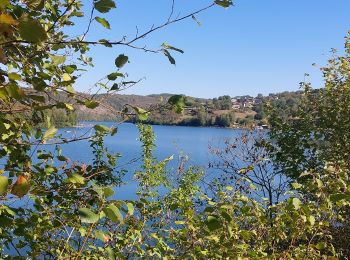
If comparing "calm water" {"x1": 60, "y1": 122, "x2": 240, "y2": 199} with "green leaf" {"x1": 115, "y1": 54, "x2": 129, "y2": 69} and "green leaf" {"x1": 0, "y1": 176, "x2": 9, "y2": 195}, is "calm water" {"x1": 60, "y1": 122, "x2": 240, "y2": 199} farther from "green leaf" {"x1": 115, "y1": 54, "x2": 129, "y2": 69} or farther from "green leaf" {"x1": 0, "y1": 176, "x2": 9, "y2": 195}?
"green leaf" {"x1": 0, "y1": 176, "x2": 9, "y2": 195}

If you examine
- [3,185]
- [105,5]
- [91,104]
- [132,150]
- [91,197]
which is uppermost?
[105,5]

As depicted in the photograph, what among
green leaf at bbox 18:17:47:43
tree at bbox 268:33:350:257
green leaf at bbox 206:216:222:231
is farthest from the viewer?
tree at bbox 268:33:350:257

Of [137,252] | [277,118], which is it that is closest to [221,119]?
[277,118]

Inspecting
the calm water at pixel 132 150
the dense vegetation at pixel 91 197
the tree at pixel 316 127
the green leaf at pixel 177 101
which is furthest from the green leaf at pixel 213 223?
the tree at pixel 316 127

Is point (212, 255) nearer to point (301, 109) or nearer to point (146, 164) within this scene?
point (146, 164)

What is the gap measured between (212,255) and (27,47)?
1.95 meters

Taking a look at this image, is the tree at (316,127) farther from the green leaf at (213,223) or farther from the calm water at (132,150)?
the green leaf at (213,223)

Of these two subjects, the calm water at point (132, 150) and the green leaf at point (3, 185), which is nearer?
the green leaf at point (3, 185)

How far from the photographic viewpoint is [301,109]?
44.3 feet

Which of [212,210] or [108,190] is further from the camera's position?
[212,210]

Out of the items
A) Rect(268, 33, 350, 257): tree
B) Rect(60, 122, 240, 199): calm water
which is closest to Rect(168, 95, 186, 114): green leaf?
Rect(60, 122, 240, 199): calm water

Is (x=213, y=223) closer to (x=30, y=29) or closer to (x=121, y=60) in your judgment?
(x=121, y=60)

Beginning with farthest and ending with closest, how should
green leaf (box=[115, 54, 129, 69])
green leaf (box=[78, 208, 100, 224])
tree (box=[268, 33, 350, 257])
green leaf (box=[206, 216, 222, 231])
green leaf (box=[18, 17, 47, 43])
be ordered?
tree (box=[268, 33, 350, 257]), green leaf (box=[206, 216, 222, 231]), green leaf (box=[115, 54, 129, 69]), green leaf (box=[78, 208, 100, 224]), green leaf (box=[18, 17, 47, 43])

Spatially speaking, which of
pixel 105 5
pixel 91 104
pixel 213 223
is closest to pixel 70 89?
pixel 91 104
